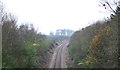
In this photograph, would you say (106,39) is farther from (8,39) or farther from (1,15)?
(1,15)

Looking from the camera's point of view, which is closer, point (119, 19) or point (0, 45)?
point (119, 19)

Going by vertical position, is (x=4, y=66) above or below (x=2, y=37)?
below

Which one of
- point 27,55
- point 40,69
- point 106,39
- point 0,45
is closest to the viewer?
point 106,39

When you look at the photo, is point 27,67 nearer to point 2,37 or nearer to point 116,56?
point 2,37

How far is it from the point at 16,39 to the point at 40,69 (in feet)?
12.6

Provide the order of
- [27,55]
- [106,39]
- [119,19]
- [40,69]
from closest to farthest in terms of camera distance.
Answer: [119,19] < [106,39] < [27,55] < [40,69]

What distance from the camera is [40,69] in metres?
10.8

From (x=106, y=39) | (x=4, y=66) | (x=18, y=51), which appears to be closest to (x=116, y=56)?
(x=106, y=39)

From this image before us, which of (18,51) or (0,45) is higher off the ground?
(0,45)

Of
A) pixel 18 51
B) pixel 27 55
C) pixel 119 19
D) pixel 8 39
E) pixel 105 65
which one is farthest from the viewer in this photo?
pixel 27 55

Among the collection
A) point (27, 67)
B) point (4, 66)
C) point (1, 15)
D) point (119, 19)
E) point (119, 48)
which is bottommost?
point (27, 67)

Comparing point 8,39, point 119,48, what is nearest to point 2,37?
point 8,39

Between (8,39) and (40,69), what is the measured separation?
14.5ft

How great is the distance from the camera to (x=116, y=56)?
18.4 ft
